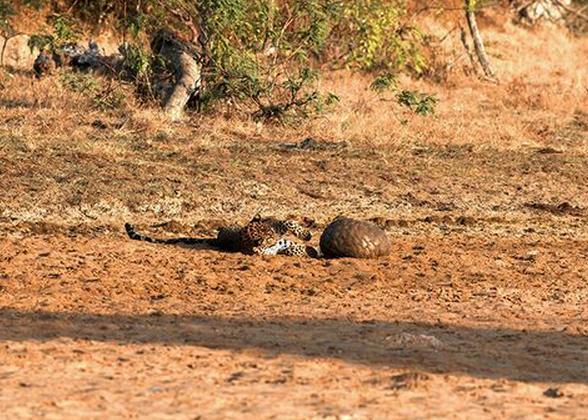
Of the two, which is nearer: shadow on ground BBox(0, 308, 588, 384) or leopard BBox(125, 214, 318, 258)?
shadow on ground BBox(0, 308, 588, 384)

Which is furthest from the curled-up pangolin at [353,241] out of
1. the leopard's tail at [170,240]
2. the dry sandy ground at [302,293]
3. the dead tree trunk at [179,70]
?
the dead tree trunk at [179,70]

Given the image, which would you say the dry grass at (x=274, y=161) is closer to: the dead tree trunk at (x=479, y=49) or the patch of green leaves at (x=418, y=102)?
the patch of green leaves at (x=418, y=102)

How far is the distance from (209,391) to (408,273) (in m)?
3.79

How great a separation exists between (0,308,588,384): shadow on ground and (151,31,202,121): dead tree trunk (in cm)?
786

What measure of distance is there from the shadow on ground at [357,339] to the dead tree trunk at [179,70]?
7.86 meters

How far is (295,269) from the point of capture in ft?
31.8

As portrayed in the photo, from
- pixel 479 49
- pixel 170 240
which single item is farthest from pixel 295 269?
pixel 479 49

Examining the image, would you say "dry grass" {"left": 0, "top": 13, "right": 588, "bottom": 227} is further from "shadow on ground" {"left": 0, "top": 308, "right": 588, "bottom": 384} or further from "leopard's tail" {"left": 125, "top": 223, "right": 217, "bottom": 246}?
"shadow on ground" {"left": 0, "top": 308, "right": 588, "bottom": 384}

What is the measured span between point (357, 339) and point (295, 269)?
2.38 metres

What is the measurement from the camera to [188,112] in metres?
15.9

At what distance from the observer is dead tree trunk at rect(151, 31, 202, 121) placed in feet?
51.6

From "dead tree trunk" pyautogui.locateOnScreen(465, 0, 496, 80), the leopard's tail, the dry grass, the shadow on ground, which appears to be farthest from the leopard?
"dead tree trunk" pyautogui.locateOnScreen(465, 0, 496, 80)

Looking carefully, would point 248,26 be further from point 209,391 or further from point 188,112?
point 209,391

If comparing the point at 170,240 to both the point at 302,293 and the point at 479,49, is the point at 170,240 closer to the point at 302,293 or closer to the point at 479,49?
the point at 302,293
